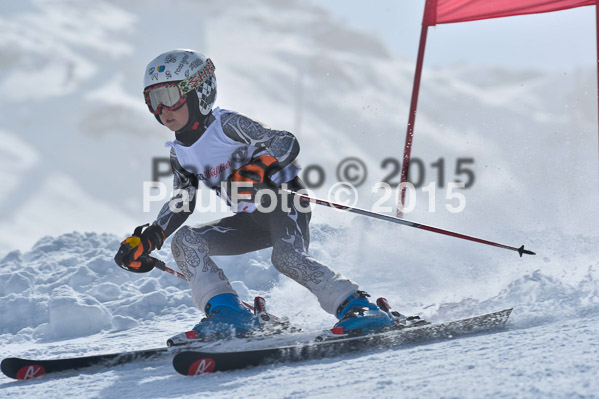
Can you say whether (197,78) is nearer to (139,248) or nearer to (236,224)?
(236,224)

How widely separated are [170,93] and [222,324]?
1.43 metres

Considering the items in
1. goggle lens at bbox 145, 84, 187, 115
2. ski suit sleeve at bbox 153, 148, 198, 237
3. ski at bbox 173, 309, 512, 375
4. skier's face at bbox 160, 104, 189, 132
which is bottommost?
ski at bbox 173, 309, 512, 375

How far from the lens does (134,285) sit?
6.61m

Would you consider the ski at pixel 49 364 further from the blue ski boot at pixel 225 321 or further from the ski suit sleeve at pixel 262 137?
the ski suit sleeve at pixel 262 137

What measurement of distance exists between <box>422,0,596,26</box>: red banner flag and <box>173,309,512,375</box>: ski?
3.62 meters

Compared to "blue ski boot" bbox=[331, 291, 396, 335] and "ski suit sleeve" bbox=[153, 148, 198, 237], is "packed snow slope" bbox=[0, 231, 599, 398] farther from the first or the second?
"ski suit sleeve" bbox=[153, 148, 198, 237]

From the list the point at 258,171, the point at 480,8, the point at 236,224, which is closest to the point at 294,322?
the point at 236,224

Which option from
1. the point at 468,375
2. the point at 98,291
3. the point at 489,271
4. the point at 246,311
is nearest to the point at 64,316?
the point at 98,291

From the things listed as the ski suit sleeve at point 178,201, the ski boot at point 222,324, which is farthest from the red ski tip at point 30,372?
the ski suit sleeve at point 178,201

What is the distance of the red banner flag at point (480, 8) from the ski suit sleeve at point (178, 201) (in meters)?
3.41

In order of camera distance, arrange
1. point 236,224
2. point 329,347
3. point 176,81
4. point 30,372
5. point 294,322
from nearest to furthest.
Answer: point 329,347, point 30,372, point 176,81, point 236,224, point 294,322

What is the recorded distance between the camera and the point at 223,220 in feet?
14.4

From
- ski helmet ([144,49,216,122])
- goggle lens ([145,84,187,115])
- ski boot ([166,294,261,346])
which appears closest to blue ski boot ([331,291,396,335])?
ski boot ([166,294,261,346])

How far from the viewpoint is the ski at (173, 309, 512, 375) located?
3328 millimetres
